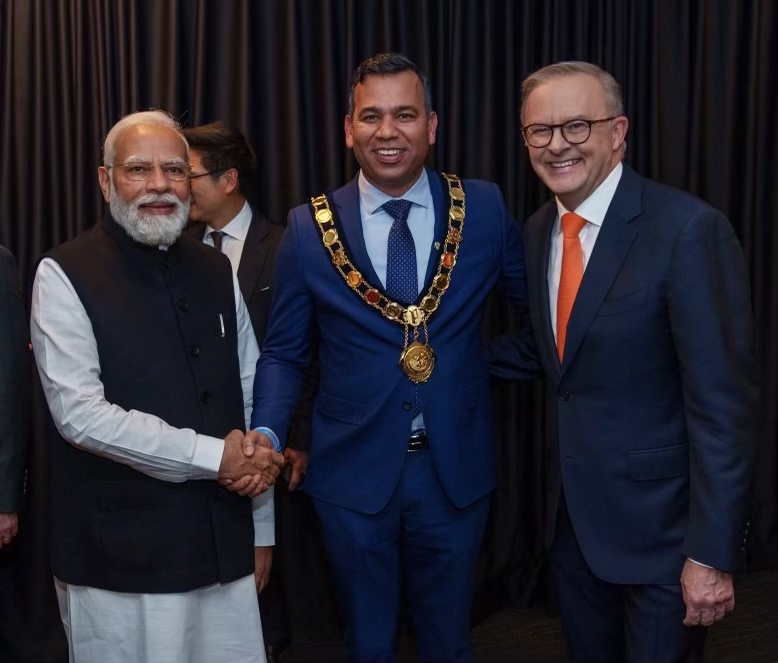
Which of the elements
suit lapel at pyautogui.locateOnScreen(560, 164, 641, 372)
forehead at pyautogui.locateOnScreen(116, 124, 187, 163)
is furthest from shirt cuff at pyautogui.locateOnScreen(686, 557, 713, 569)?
forehead at pyautogui.locateOnScreen(116, 124, 187, 163)

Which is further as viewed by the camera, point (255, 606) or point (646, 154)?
point (646, 154)

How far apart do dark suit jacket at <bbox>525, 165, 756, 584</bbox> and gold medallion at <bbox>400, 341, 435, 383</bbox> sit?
294mm

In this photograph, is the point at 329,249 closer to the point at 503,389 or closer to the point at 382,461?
the point at 382,461

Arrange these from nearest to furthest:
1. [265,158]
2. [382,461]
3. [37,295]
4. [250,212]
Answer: [37,295], [382,461], [250,212], [265,158]

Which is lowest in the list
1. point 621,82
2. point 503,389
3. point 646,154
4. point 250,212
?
point 503,389

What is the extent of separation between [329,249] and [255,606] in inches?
35.9

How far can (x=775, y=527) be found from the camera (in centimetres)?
446

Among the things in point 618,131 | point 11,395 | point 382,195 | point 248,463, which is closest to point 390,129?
A: point 382,195

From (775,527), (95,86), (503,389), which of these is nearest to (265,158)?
(95,86)

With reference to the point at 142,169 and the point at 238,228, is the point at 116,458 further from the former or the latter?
the point at 238,228

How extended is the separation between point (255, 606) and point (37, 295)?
923mm

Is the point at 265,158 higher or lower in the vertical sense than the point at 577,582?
higher

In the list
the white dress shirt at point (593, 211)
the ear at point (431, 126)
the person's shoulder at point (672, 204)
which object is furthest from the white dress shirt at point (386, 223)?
the person's shoulder at point (672, 204)

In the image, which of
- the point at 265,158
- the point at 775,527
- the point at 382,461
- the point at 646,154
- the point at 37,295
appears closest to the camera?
the point at 37,295
